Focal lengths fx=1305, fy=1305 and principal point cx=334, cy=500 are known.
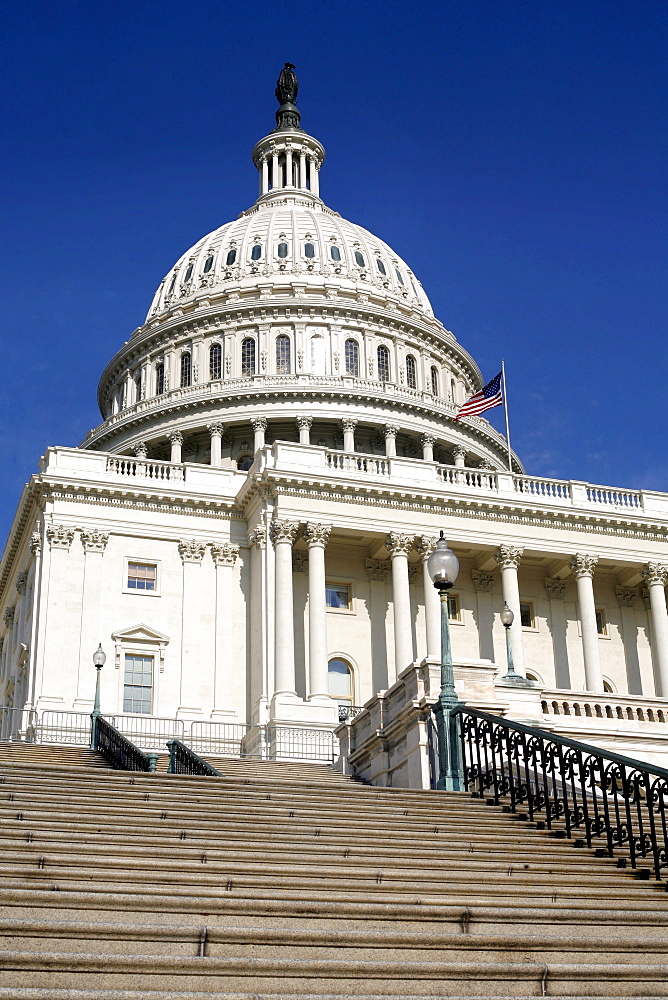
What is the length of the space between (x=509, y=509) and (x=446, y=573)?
31.9 meters

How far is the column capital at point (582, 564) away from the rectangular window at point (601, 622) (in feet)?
10.9

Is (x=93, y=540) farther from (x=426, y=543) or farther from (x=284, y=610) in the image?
(x=426, y=543)

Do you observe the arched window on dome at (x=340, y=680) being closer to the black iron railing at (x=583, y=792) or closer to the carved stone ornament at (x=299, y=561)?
the carved stone ornament at (x=299, y=561)

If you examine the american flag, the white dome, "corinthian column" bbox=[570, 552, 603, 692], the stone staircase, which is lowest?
the stone staircase

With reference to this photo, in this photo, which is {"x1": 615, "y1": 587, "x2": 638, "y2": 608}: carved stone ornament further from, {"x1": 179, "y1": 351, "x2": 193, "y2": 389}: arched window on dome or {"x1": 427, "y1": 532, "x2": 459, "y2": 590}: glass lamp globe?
{"x1": 427, "y1": 532, "x2": 459, "y2": 590}: glass lamp globe

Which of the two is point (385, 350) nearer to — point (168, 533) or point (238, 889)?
point (168, 533)

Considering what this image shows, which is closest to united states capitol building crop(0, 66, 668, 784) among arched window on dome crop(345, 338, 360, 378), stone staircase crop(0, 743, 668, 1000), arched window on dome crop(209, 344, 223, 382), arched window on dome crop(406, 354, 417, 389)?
stone staircase crop(0, 743, 668, 1000)

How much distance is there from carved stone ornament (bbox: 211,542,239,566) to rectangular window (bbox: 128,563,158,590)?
95.1 inches

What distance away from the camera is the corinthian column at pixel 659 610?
54.1 metres

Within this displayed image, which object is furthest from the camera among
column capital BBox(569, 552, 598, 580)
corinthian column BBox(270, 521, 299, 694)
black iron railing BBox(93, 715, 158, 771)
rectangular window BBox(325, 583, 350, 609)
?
column capital BBox(569, 552, 598, 580)

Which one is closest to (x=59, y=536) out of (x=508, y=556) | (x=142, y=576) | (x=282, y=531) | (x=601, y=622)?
(x=142, y=576)

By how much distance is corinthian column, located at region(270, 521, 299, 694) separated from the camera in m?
46.5

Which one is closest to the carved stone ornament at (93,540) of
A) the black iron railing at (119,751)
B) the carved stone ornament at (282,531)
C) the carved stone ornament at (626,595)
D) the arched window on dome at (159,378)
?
the carved stone ornament at (282,531)

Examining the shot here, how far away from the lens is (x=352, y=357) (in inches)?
3177
